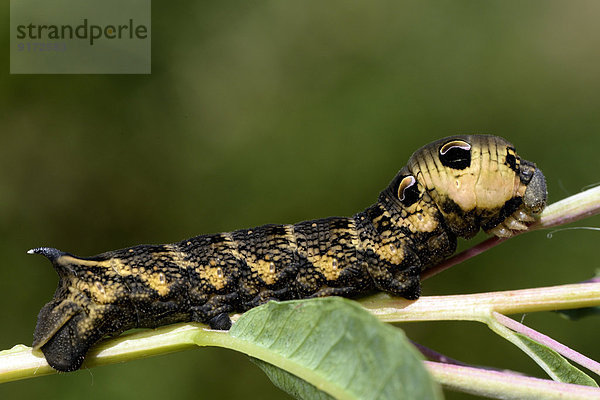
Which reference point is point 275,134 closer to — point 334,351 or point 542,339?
point 542,339

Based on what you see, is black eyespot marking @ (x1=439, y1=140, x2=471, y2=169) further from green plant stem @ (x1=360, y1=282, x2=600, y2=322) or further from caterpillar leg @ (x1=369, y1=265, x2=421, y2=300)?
green plant stem @ (x1=360, y1=282, x2=600, y2=322)

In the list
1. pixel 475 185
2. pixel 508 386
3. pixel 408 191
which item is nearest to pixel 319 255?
pixel 408 191

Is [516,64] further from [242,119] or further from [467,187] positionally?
[467,187]

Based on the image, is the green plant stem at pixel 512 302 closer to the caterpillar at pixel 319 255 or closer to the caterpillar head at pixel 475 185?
the caterpillar at pixel 319 255

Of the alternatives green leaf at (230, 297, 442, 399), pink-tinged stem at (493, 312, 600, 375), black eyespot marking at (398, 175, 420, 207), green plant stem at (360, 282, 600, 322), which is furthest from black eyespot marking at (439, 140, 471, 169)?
green leaf at (230, 297, 442, 399)

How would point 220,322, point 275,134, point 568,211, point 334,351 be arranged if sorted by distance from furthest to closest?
point 275,134 → point 220,322 → point 568,211 → point 334,351

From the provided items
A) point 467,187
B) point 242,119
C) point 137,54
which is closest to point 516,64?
point 242,119
